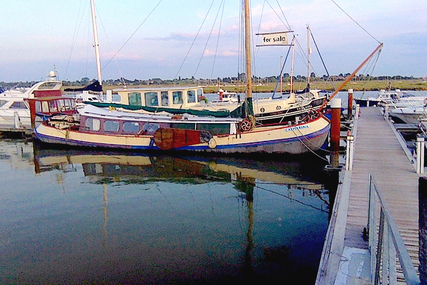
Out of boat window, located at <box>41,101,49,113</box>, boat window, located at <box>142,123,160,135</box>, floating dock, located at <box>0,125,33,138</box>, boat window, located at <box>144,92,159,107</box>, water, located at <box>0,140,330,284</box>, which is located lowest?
water, located at <box>0,140,330,284</box>

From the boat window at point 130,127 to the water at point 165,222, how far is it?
2819mm

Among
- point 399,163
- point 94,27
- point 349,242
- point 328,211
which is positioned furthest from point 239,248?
point 94,27

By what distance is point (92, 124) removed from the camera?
19828mm

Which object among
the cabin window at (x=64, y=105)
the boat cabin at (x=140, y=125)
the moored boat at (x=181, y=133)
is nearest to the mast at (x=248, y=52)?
the moored boat at (x=181, y=133)

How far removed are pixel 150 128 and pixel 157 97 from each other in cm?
331

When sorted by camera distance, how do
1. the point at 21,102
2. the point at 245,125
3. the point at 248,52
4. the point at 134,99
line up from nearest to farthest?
1. the point at 245,125
2. the point at 248,52
3. the point at 134,99
4. the point at 21,102

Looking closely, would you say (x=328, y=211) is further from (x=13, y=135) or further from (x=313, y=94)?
(x=13, y=135)

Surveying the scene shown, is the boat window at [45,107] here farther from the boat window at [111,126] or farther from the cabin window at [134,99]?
the boat window at [111,126]

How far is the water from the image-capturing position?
692 centimetres

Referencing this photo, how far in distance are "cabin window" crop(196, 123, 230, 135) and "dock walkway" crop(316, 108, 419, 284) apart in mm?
5867

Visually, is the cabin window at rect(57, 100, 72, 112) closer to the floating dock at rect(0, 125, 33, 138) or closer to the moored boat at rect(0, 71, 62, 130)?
the moored boat at rect(0, 71, 62, 130)

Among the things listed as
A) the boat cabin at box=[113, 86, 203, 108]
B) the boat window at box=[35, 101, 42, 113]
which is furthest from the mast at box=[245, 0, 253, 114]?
the boat window at box=[35, 101, 42, 113]

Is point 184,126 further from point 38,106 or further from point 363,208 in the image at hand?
point 38,106

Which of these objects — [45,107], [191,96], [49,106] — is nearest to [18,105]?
[45,107]
